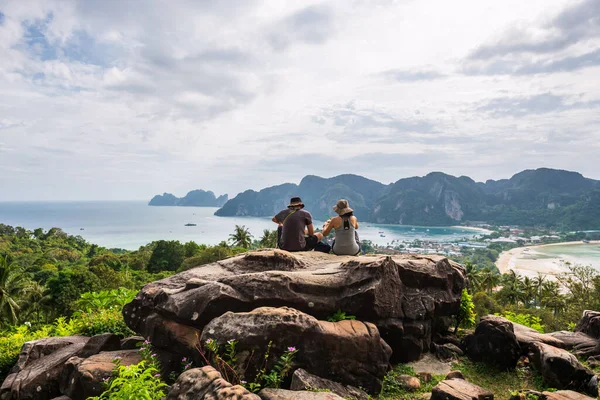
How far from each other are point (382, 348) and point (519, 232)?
711 ft

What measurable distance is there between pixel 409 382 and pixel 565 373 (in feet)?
9.23

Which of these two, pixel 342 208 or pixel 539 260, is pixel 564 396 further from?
pixel 539 260

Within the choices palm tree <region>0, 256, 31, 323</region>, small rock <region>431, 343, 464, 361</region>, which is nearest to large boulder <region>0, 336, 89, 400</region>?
small rock <region>431, 343, 464, 361</region>

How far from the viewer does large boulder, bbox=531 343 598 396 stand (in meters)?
6.18

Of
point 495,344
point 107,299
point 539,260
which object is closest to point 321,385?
point 495,344

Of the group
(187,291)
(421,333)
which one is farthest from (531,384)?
(187,291)

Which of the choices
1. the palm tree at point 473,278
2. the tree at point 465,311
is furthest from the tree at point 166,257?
the tree at point 465,311

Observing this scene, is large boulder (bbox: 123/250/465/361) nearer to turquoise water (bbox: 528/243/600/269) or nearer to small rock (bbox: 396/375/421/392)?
small rock (bbox: 396/375/421/392)

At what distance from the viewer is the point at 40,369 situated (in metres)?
7.17

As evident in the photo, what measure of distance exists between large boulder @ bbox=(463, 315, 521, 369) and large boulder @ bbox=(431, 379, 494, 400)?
68.8 inches

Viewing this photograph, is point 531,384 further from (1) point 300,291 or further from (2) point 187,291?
(2) point 187,291

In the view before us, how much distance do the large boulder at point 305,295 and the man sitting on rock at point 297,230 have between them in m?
1.15

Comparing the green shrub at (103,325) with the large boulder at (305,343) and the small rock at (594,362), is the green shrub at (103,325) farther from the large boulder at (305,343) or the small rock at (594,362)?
the small rock at (594,362)

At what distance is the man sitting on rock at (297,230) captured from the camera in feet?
31.4
